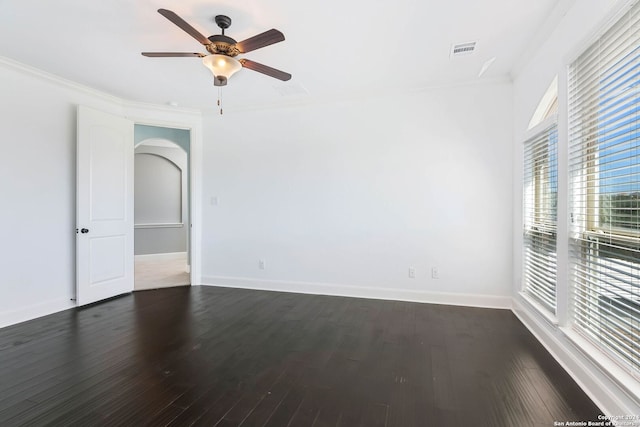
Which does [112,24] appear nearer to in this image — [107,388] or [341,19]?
[341,19]

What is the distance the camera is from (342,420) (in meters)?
1.69

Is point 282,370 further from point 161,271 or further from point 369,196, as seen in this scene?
point 161,271

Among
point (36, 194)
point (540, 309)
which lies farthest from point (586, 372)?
point (36, 194)

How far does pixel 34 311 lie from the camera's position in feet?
10.8

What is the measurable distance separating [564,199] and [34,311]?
5202 mm

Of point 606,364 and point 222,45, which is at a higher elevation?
point 222,45

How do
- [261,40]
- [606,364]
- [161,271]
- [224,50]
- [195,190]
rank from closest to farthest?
[606,364]
[261,40]
[224,50]
[195,190]
[161,271]

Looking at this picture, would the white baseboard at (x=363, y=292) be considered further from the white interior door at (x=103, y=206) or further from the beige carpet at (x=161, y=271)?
the white interior door at (x=103, y=206)

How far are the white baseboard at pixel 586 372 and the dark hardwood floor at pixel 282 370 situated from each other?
7cm

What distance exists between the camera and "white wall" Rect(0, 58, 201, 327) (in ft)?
10.1

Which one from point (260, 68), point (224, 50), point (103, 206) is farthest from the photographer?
point (103, 206)

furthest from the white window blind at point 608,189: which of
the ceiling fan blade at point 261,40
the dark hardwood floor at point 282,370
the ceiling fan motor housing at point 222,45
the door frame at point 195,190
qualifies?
the door frame at point 195,190

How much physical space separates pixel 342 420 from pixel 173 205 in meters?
6.78

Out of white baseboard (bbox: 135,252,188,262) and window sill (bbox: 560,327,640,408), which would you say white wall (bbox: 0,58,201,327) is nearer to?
white baseboard (bbox: 135,252,188,262)
